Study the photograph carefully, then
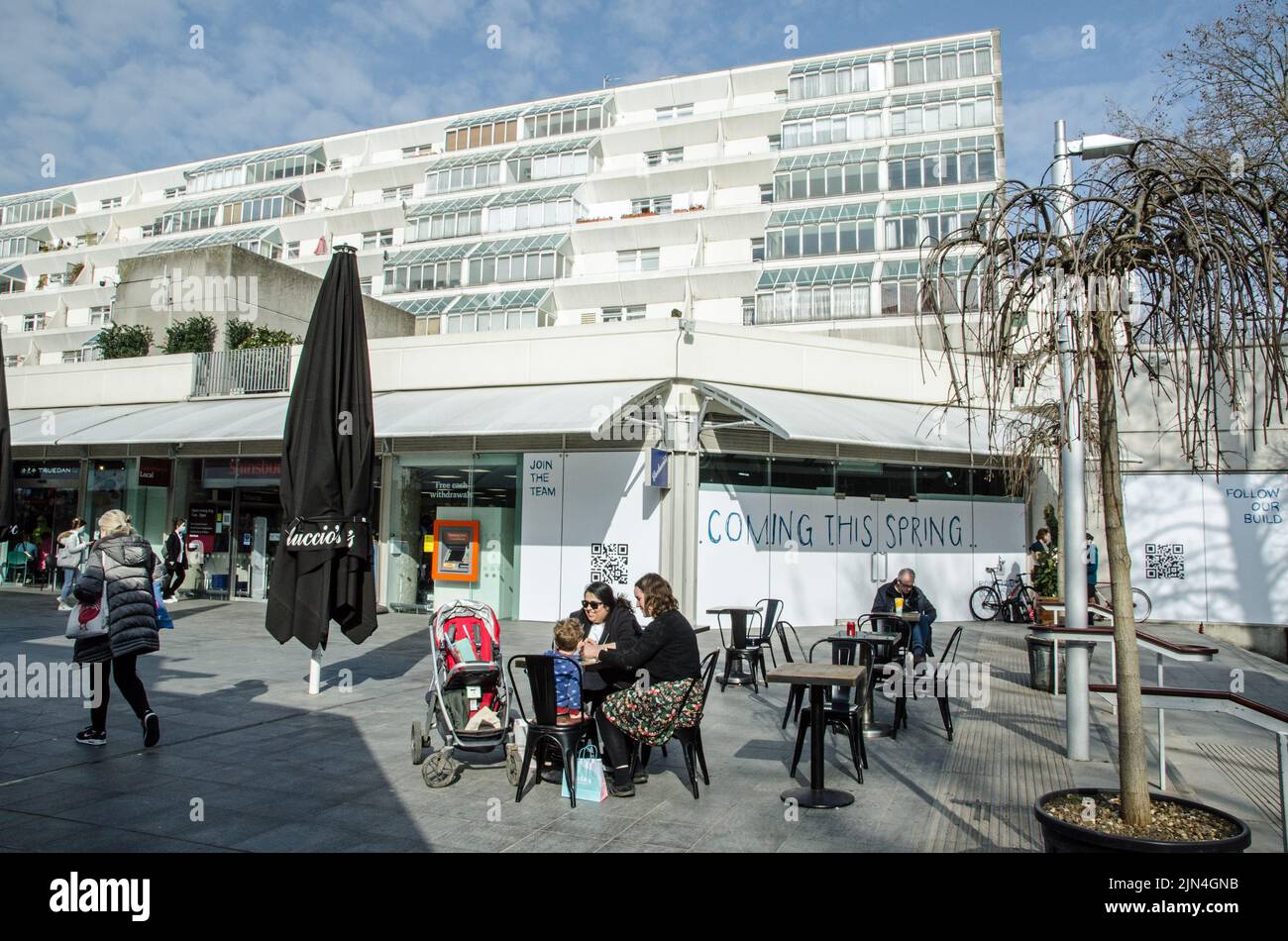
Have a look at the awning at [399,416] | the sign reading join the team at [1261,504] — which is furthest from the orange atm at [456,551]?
the sign reading join the team at [1261,504]

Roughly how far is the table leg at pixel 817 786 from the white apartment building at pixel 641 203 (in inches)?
1348

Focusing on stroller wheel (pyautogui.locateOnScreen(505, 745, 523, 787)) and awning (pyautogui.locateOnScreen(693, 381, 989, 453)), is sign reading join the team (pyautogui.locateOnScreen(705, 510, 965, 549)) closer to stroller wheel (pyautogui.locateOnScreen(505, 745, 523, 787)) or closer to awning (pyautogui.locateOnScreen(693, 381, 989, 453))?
awning (pyautogui.locateOnScreen(693, 381, 989, 453))

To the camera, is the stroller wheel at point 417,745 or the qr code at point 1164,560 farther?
the qr code at point 1164,560

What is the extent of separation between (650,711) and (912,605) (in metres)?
5.11

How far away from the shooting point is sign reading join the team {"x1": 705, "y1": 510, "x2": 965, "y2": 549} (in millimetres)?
15422

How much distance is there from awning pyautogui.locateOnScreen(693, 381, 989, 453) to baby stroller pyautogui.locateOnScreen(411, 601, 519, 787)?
7.02m

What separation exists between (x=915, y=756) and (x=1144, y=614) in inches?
523

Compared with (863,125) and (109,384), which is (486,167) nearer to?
(863,125)

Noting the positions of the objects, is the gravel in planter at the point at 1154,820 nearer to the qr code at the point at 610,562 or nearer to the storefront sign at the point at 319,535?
the storefront sign at the point at 319,535

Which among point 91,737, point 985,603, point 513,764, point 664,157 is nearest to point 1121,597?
point 513,764

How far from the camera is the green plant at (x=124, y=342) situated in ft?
71.6

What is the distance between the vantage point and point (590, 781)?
5.75 m

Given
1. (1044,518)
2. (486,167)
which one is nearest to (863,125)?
(486,167)
